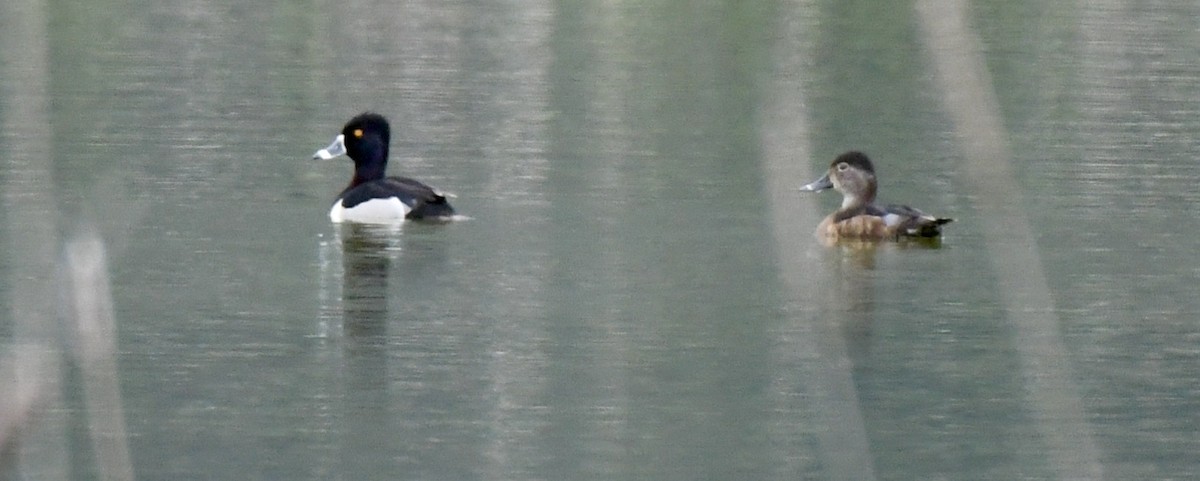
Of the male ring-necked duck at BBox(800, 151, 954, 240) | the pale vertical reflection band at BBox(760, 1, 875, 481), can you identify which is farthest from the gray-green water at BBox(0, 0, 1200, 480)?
the male ring-necked duck at BBox(800, 151, 954, 240)

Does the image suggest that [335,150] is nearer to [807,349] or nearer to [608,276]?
[608,276]

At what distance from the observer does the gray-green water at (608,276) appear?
7473 mm

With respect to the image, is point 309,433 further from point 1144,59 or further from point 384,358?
point 1144,59

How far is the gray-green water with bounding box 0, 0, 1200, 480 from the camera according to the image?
Result: 747 cm

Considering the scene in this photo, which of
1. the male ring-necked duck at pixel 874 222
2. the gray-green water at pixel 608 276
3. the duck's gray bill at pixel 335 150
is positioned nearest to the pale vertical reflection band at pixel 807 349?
the gray-green water at pixel 608 276

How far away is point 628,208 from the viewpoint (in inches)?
533

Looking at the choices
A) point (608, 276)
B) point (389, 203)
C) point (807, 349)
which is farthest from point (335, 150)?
point (807, 349)

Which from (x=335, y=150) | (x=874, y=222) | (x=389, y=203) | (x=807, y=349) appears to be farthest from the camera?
(x=335, y=150)

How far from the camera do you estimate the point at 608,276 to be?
36.7 ft

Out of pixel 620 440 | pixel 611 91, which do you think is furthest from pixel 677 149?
pixel 620 440

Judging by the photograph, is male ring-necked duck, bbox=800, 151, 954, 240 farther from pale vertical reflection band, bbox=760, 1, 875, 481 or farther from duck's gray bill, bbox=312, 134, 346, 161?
duck's gray bill, bbox=312, 134, 346, 161

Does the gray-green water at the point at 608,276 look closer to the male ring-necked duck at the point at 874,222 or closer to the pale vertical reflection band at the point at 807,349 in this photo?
the pale vertical reflection band at the point at 807,349

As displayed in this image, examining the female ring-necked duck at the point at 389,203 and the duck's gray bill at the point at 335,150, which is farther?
the duck's gray bill at the point at 335,150

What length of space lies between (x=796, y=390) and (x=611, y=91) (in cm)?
1195
